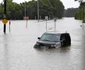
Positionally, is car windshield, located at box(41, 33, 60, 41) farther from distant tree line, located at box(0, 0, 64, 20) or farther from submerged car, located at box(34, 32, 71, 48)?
distant tree line, located at box(0, 0, 64, 20)

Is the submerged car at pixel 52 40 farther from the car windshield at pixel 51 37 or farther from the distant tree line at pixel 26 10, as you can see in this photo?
the distant tree line at pixel 26 10

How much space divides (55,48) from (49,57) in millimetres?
4394

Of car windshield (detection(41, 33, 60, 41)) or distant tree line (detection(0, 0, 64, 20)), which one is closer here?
car windshield (detection(41, 33, 60, 41))

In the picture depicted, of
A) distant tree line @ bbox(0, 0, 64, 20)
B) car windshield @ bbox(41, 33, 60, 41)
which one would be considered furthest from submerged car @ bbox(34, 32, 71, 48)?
distant tree line @ bbox(0, 0, 64, 20)

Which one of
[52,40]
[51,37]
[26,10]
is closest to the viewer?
[52,40]

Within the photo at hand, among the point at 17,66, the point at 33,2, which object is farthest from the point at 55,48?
the point at 33,2

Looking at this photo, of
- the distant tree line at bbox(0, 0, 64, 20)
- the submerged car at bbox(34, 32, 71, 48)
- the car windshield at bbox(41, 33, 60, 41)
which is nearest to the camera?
the submerged car at bbox(34, 32, 71, 48)

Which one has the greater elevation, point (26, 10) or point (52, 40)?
point (26, 10)

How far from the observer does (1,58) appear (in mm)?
16719

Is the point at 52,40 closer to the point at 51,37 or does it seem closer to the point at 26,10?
the point at 51,37

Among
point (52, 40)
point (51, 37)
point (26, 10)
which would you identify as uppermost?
point (26, 10)

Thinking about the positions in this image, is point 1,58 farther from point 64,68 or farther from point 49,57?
point 64,68

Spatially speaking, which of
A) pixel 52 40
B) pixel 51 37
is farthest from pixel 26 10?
pixel 52 40

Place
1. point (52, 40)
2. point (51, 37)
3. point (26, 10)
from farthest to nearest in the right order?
point (26, 10)
point (51, 37)
point (52, 40)
